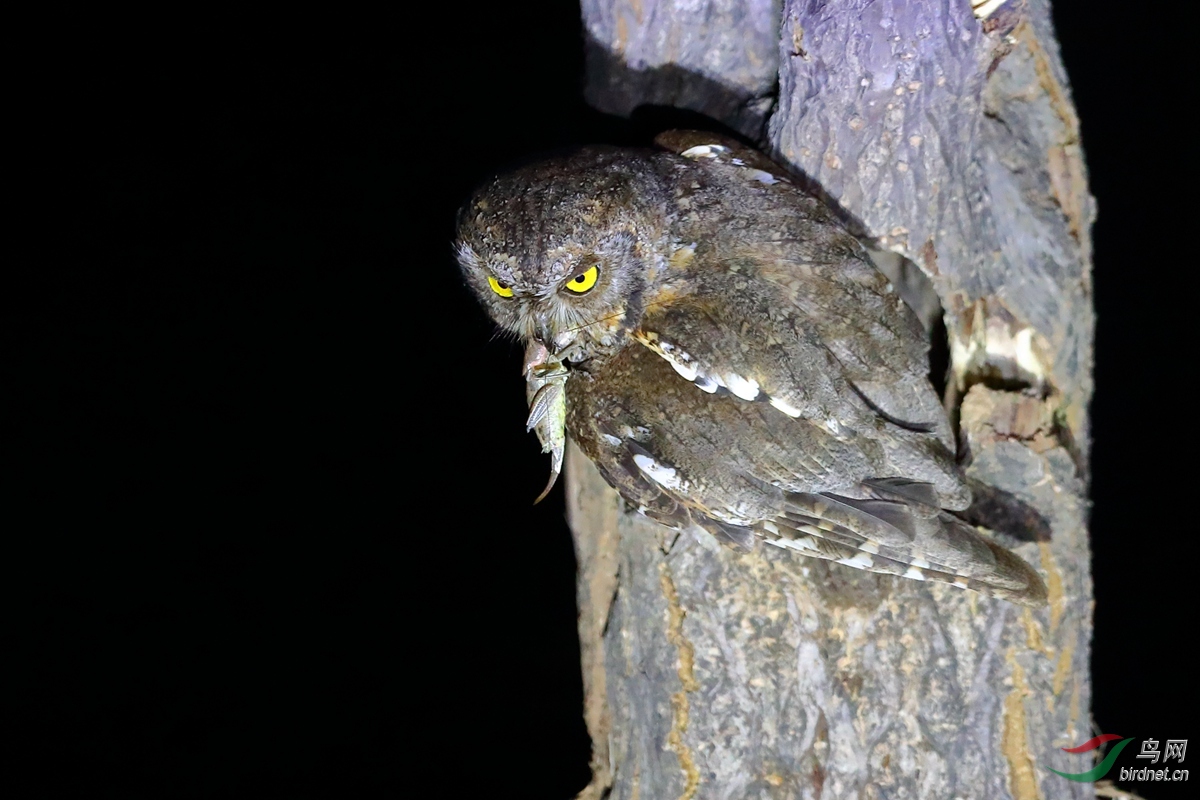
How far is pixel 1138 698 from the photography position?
2730 millimetres

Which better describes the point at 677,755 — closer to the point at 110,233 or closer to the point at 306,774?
the point at 306,774

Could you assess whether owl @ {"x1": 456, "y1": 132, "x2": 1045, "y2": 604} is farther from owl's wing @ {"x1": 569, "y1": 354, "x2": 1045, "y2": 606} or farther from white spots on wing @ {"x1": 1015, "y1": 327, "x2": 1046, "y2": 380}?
white spots on wing @ {"x1": 1015, "y1": 327, "x2": 1046, "y2": 380}

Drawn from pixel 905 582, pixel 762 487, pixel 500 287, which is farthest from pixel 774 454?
pixel 500 287

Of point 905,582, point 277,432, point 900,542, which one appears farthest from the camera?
point 277,432

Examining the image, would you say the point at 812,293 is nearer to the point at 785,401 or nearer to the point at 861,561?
the point at 785,401

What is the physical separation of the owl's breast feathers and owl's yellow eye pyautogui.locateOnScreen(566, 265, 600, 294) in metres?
0.13

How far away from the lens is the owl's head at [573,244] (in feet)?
5.19

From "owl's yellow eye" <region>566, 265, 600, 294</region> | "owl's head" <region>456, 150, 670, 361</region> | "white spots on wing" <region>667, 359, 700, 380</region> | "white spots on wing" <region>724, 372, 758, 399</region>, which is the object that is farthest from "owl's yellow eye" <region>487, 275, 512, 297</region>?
"white spots on wing" <region>724, 372, 758, 399</region>

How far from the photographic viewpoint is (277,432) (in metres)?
3.13

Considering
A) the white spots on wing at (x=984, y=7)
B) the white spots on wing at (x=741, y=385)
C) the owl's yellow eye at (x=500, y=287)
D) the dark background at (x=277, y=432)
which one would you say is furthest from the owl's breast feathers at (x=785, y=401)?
the dark background at (x=277, y=432)

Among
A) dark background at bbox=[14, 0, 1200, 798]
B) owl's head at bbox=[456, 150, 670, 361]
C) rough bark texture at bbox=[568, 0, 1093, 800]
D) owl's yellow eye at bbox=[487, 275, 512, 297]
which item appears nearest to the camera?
owl's head at bbox=[456, 150, 670, 361]

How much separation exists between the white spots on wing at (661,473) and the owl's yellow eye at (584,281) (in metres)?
0.34

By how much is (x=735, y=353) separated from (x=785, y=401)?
0.44 ft

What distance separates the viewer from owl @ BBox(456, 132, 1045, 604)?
161 centimetres
